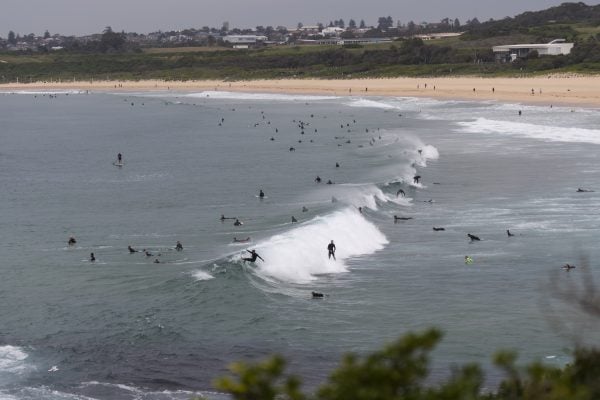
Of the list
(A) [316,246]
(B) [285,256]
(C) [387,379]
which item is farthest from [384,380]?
(A) [316,246]

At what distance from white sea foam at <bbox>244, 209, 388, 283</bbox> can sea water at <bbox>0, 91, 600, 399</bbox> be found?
0.27ft

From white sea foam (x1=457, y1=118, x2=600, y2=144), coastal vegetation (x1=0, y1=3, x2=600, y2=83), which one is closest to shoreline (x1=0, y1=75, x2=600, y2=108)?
coastal vegetation (x1=0, y1=3, x2=600, y2=83)

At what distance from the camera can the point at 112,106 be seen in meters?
130

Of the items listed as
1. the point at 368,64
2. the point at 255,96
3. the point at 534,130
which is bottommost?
the point at 255,96

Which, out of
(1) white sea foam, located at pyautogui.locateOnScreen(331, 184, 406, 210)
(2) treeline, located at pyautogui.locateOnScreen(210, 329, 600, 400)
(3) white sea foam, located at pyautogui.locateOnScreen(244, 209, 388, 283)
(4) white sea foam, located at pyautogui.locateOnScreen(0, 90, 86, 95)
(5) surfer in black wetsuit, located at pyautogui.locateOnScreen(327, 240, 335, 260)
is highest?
(2) treeline, located at pyautogui.locateOnScreen(210, 329, 600, 400)

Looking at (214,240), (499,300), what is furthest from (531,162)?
(499,300)

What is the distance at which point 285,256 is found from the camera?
103ft

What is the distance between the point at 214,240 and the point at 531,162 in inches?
1017

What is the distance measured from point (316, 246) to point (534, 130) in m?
43.1

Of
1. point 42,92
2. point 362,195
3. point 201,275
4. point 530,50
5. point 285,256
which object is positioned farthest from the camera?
point 42,92

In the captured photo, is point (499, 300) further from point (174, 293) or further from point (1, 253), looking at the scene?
point (1, 253)

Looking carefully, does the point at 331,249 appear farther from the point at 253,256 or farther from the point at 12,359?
the point at 12,359

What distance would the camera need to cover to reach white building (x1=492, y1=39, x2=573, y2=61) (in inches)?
6107

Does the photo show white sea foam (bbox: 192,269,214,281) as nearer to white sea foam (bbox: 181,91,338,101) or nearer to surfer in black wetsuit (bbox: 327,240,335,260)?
surfer in black wetsuit (bbox: 327,240,335,260)
